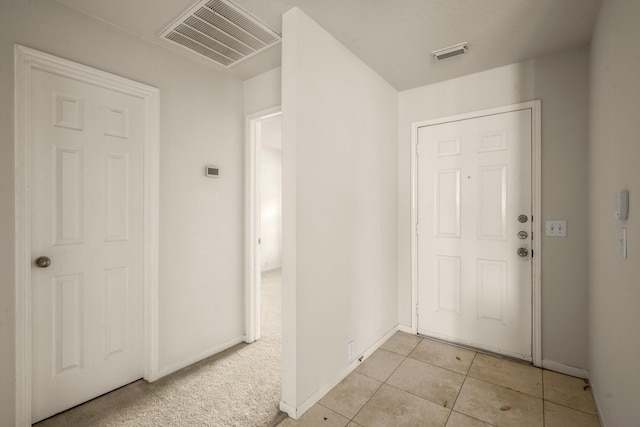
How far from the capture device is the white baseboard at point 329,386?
6.01 ft

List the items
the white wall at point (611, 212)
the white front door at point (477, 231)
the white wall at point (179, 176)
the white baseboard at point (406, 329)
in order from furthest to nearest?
1. the white baseboard at point (406, 329)
2. the white front door at point (477, 231)
3. the white wall at point (179, 176)
4. the white wall at point (611, 212)

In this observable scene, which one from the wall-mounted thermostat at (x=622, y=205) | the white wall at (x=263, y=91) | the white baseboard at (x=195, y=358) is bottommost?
the white baseboard at (x=195, y=358)

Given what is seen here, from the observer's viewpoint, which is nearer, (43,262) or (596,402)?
(43,262)

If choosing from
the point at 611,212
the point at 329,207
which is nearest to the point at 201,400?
the point at 329,207

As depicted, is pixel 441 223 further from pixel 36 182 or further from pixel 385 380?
pixel 36 182

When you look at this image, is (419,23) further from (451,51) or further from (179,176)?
(179,176)

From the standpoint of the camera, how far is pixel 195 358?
2492 millimetres

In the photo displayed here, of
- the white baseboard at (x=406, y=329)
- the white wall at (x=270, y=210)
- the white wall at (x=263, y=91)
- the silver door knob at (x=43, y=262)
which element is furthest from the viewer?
the white wall at (x=270, y=210)

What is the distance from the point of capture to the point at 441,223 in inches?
114

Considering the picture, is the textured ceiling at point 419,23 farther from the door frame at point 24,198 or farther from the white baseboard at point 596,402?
the white baseboard at point 596,402

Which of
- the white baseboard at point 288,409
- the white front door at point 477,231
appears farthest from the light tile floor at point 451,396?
the white front door at point 477,231

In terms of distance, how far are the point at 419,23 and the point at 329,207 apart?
56.3 inches

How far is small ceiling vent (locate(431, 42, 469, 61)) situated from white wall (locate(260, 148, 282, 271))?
4.50 m

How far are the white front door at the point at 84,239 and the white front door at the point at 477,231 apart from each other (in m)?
2.62
